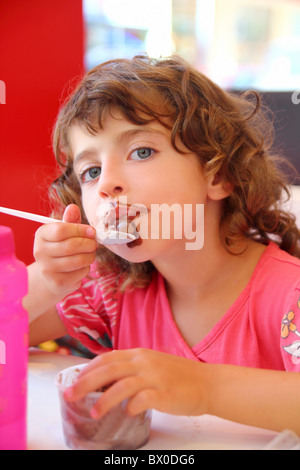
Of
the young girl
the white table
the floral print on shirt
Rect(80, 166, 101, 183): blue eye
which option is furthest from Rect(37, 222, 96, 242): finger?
the floral print on shirt

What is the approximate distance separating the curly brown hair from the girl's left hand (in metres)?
0.47

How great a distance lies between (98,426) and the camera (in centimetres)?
60

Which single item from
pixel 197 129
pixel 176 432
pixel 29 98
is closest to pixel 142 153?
pixel 197 129

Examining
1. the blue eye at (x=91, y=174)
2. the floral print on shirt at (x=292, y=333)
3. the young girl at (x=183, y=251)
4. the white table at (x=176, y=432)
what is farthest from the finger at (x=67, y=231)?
the floral print on shirt at (x=292, y=333)

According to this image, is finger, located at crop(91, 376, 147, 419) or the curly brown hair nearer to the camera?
finger, located at crop(91, 376, 147, 419)

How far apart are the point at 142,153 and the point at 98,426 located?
0.50 meters

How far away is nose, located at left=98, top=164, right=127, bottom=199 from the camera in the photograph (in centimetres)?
88

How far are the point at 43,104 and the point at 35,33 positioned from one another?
0.19 m

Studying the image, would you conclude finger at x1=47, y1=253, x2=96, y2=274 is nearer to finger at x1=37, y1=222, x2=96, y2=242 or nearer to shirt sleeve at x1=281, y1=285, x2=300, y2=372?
finger at x1=37, y1=222, x2=96, y2=242

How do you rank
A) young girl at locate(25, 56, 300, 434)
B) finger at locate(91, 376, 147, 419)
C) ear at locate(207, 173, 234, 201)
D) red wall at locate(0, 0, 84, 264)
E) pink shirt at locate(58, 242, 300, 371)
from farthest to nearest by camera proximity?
1. red wall at locate(0, 0, 84, 264)
2. ear at locate(207, 173, 234, 201)
3. pink shirt at locate(58, 242, 300, 371)
4. young girl at locate(25, 56, 300, 434)
5. finger at locate(91, 376, 147, 419)

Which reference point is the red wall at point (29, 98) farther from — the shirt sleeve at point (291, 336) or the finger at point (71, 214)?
the shirt sleeve at point (291, 336)

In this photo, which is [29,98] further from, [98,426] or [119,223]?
[98,426]

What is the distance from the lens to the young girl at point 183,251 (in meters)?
0.84

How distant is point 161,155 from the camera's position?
3.13 ft
